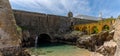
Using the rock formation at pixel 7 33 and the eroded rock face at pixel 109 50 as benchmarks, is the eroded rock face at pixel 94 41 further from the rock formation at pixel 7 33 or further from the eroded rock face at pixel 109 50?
the rock formation at pixel 7 33

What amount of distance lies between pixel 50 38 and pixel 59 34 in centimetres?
243

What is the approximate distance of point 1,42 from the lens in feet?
25.8

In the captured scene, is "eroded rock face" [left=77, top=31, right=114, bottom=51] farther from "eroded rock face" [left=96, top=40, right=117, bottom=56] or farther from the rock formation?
the rock formation

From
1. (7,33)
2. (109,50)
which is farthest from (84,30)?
(7,33)

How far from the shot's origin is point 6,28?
8234 mm

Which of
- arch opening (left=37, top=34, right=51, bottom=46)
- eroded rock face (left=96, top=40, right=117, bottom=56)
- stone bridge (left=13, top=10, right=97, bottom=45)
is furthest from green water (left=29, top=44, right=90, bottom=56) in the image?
arch opening (left=37, top=34, right=51, bottom=46)

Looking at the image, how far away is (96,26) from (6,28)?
92.8ft

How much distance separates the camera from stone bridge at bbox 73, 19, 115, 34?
31.6 meters

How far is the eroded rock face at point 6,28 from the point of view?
8.03 metres

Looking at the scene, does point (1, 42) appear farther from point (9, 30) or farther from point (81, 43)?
point (81, 43)

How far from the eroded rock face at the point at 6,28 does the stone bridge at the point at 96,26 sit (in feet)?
74.6

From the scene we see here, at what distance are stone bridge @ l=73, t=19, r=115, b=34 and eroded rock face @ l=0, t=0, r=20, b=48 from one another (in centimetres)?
2273

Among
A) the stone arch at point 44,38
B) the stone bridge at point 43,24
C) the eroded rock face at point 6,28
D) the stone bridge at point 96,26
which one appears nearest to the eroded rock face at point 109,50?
the eroded rock face at point 6,28

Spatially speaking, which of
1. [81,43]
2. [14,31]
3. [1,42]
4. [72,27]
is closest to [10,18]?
[14,31]
